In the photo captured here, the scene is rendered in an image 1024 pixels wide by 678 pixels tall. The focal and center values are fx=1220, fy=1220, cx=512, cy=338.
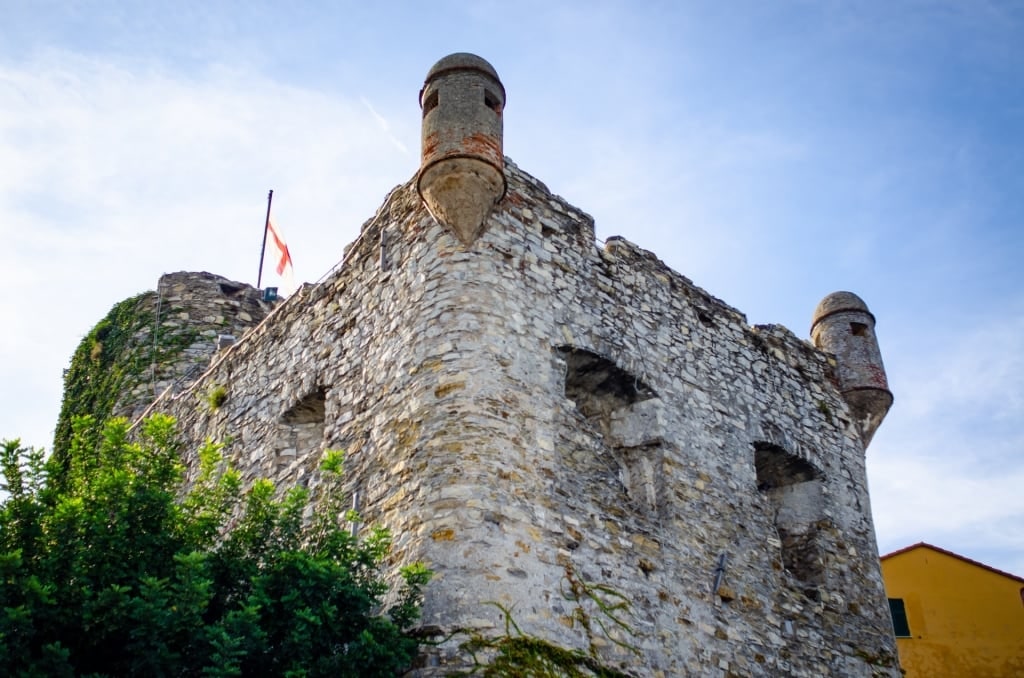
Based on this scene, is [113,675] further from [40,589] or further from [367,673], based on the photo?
[367,673]

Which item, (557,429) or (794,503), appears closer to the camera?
(557,429)

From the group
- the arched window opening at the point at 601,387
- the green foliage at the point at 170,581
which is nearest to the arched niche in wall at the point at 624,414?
the arched window opening at the point at 601,387

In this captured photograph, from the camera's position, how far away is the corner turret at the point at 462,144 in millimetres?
10203

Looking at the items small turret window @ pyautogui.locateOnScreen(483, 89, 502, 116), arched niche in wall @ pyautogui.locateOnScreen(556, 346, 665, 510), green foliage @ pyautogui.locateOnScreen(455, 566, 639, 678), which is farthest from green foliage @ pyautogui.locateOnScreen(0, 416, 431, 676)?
small turret window @ pyautogui.locateOnScreen(483, 89, 502, 116)

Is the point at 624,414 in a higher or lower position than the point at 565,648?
higher

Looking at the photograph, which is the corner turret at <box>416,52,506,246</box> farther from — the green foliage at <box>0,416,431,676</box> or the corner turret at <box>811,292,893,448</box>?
the corner turret at <box>811,292,893,448</box>

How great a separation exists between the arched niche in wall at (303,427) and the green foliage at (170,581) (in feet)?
7.32

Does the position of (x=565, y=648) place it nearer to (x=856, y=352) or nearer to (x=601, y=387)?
(x=601, y=387)

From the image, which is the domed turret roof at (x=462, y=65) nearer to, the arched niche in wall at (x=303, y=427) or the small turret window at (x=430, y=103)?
the small turret window at (x=430, y=103)

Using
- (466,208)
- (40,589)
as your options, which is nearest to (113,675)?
(40,589)

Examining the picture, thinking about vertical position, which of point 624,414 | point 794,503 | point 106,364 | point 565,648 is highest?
point 106,364

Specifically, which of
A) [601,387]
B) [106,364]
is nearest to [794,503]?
[601,387]

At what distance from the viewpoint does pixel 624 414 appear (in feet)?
35.7

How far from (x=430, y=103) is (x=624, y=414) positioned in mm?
3254
